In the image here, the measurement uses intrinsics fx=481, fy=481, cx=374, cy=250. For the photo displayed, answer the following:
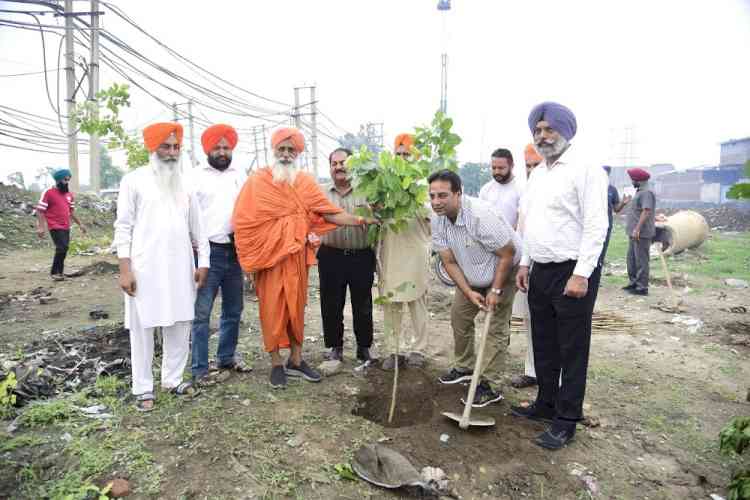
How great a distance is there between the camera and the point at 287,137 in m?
3.82

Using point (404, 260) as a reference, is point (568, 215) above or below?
above

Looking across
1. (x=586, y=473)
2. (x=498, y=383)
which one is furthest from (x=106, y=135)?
(x=586, y=473)

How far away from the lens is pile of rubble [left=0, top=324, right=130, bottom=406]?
147 inches

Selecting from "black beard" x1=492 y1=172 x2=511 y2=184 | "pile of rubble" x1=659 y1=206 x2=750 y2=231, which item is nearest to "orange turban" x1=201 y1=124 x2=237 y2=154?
"black beard" x1=492 y1=172 x2=511 y2=184

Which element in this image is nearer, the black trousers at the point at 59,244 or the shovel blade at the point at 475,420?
the shovel blade at the point at 475,420

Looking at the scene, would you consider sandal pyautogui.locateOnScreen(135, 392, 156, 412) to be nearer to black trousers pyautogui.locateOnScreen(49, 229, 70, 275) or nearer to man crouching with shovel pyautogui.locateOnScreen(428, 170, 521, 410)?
man crouching with shovel pyautogui.locateOnScreen(428, 170, 521, 410)

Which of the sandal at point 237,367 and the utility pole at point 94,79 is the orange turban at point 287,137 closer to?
the sandal at point 237,367

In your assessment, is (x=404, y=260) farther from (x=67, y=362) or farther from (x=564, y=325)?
(x=67, y=362)

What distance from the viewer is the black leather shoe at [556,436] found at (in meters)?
3.09

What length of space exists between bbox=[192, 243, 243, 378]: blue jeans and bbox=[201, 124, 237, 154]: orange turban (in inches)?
32.8

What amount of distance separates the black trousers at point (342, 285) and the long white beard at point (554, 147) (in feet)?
6.04

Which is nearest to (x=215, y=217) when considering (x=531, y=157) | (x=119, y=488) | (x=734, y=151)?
(x=119, y=488)

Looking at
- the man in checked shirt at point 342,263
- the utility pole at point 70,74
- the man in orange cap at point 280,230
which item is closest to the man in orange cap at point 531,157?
the man in checked shirt at point 342,263

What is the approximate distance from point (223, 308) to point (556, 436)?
111 inches
